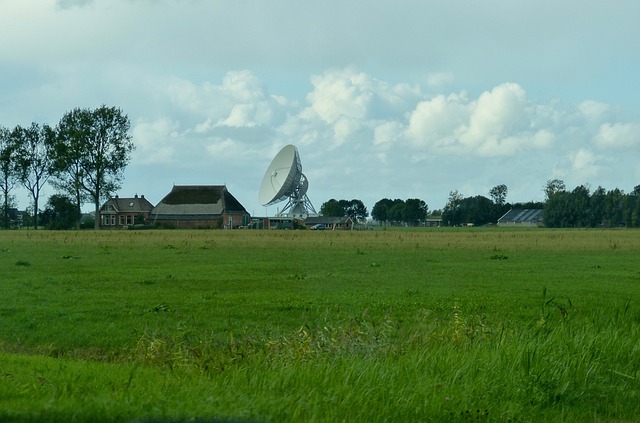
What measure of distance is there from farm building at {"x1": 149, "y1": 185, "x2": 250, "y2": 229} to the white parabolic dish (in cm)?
2554

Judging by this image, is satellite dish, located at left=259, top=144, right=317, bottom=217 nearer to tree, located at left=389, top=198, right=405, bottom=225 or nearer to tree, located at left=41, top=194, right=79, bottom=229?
tree, located at left=41, top=194, right=79, bottom=229

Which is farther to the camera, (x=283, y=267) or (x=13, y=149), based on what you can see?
(x=13, y=149)

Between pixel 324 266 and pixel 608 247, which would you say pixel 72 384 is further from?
pixel 608 247

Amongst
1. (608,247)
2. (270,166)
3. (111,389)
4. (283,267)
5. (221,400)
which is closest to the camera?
(221,400)

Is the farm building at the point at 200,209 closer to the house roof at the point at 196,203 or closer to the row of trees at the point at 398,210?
the house roof at the point at 196,203

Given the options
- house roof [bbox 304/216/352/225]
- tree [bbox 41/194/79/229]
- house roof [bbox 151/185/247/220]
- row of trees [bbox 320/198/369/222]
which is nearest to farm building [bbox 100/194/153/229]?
house roof [bbox 151/185/247/220]

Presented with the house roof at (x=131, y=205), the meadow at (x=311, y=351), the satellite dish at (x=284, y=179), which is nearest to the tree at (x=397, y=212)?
the house roof at (x=131, y=205)

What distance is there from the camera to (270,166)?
103188 mm

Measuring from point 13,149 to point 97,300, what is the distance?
292 ft

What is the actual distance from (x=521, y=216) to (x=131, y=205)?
77812 millimetres

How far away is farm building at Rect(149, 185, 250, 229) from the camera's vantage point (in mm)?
128875

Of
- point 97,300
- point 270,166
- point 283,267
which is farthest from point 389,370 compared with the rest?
point 270,166

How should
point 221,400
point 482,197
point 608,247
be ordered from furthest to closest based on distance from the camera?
point 482,197
point 608,247
point 221,400

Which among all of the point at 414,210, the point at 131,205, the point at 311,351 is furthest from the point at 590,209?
the point at 311,351
